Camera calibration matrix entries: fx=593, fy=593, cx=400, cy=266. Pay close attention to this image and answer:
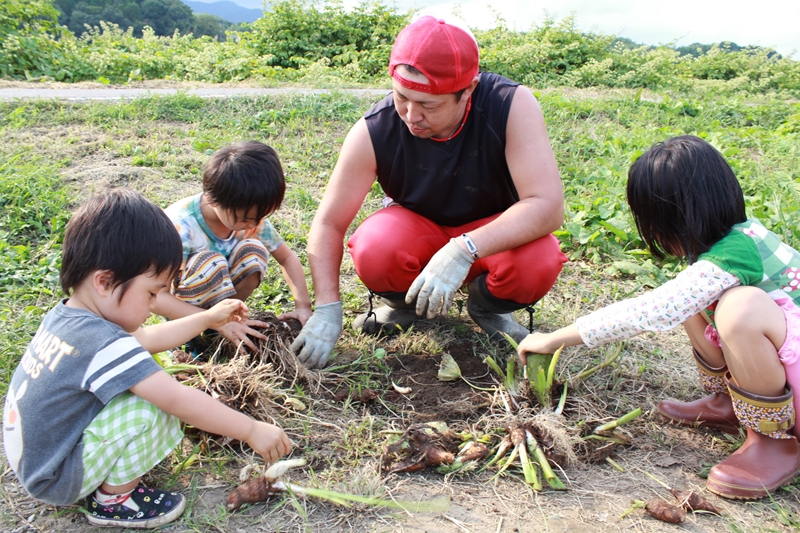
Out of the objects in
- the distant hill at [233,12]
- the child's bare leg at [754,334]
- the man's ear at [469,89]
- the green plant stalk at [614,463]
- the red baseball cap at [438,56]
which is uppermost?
the red baseball cap at [438,56]

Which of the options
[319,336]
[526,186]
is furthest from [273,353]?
[526,186]

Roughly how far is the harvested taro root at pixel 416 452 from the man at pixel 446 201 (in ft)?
1.64

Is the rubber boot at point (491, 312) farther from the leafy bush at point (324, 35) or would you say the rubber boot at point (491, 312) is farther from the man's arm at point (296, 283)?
the leafy bush at point (324, 35)

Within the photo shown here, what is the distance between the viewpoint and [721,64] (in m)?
10.5

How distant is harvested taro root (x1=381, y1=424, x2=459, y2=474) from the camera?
178 centimetres

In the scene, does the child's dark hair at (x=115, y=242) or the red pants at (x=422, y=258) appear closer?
the child's dark hair at (x=115, y=242)

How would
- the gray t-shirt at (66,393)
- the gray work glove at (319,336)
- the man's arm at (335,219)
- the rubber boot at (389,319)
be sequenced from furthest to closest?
the rubber boot at (389,319) → the man's arm at (335,219) → the gray work glove at (319,336) → the gray t-shirt at (66,393)

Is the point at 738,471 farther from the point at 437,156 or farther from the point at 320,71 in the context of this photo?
the point at 320,71

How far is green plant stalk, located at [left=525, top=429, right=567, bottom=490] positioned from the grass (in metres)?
0.04

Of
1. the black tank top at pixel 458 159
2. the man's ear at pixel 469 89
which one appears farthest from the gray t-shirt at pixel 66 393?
the man's ear at pixel 469 89

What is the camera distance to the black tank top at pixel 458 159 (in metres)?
2.33

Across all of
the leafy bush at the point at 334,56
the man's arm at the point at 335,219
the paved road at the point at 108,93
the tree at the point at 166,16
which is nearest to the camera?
the man's arm at the point at 335,219

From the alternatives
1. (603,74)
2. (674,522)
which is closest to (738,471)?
(674,522)

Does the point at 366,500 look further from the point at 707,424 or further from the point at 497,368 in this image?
the point at 707,424
